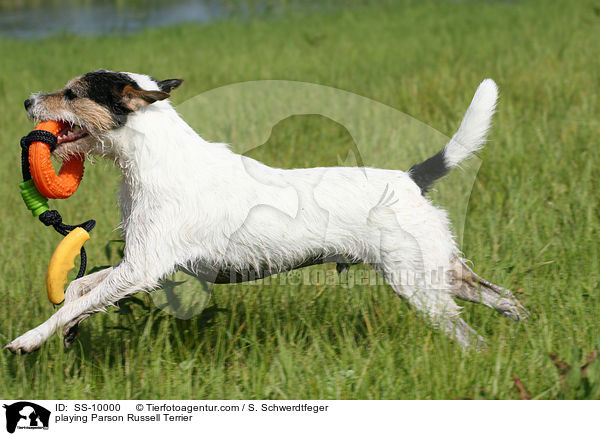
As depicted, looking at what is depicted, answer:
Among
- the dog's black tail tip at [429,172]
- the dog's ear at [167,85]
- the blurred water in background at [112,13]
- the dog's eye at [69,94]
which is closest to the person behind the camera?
the dog's eye at [69,94]

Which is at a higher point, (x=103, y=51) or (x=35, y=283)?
(x=103, y=51)

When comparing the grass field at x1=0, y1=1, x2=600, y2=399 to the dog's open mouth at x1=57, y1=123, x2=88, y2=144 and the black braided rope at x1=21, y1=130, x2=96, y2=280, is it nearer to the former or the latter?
the black braided rope at x1=21, y1=130, x2=96, y2=280

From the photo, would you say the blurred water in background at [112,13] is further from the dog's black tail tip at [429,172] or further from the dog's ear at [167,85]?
the dog's black tail tip at [429,172]

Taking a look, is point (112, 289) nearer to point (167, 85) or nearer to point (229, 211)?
point (229, 211)

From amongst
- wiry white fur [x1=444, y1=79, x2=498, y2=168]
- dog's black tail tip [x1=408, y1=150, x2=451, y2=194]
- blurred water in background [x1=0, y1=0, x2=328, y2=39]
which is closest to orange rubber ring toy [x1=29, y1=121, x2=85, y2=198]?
dog's black tail tip [x1=408, y1=150, x2=451, y2=194]

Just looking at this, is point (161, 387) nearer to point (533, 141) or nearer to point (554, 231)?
point (554, 231)

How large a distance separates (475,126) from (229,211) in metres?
1.36

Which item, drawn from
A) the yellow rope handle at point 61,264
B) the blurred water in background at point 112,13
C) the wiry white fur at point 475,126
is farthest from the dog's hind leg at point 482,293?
the blurred water in background at point 112,13

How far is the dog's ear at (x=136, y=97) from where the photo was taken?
2.98 meters

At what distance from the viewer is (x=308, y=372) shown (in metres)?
3.19

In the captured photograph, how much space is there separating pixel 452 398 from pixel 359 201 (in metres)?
1.03

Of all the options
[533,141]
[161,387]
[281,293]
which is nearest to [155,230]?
[161,387]

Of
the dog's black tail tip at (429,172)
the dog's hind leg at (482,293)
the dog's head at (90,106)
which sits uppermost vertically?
the dog's head at (90,106)

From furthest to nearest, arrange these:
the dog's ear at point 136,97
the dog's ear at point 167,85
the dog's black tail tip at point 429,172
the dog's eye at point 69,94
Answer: the dog's black tail tip at point 429,172 < the dog's ear at point 167,85 < the dog's eye at point 69,94 < the dog's ear at point 136,97
